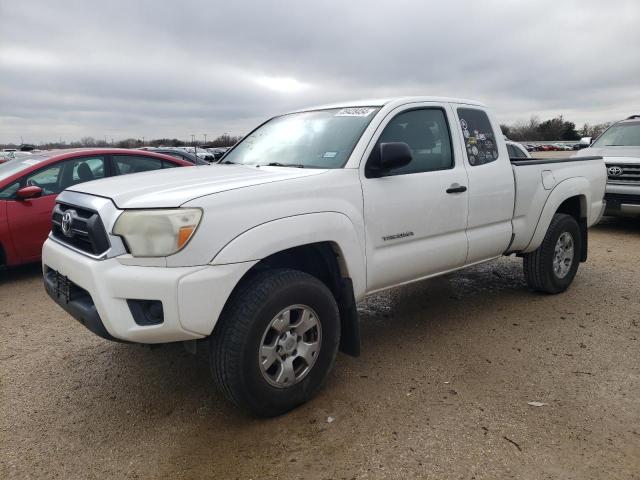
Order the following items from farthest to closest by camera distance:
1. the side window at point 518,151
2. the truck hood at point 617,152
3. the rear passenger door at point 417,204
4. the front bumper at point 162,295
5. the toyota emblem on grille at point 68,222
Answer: the truck hood at point 617,152, the side window at point 518,151, the rear passenger door at point 417,204, the toyota emblem on grille at point 68,222, the front bumper at point 162,295

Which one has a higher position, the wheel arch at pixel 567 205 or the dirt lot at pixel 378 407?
the wheel arch at pixel 567 205

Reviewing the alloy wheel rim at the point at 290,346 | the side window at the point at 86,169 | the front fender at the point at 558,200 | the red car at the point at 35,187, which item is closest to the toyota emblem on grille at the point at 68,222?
the alloy wheel rim at the point at 290,346

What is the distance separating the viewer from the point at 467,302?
17.0ft

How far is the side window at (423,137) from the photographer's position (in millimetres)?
3738

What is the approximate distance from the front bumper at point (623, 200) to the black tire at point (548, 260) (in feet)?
13.4

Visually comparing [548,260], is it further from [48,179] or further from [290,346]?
[48,179]

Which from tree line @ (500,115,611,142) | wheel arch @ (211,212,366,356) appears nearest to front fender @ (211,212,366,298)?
wheel arch @ (211,212,366,356)

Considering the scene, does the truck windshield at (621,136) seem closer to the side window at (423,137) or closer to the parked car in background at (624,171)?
the parked car in background at (624,171)

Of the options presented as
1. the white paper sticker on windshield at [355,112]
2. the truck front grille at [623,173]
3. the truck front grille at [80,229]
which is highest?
the white paper sticker on windshield at [355,112]

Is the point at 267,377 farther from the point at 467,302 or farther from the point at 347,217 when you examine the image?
the point at 467,302

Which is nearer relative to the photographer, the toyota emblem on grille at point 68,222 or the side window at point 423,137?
the toyota emblem on grille at point 68,222

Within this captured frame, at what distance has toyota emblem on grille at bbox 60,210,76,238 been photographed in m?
3.08

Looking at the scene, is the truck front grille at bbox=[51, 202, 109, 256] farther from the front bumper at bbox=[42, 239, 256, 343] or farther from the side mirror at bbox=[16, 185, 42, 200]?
the side mirror at bbox=[16, 185, 42, 200]

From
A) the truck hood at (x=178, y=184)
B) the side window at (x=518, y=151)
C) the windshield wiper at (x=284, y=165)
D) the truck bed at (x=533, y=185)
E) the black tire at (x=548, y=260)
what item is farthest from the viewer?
the side window at (x=518, y=151)
